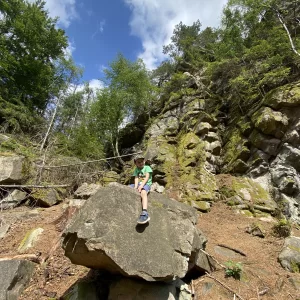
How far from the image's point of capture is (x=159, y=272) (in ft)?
12.9

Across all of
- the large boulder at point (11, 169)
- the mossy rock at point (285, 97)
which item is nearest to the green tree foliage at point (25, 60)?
the large boulder at point (11, 169)

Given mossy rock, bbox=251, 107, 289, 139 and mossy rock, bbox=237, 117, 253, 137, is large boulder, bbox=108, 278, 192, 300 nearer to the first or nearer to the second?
mossy rock, bbox=251, 107, 289, 139

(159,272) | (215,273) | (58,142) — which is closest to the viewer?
(159,272)

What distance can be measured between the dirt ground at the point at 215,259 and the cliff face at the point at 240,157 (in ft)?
5.75

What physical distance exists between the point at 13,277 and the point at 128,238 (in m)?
2.69

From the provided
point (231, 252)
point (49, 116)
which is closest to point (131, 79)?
point (49, 116)

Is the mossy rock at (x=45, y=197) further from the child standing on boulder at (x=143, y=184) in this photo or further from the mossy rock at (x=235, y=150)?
the mossy rock at (x=235, y=150)

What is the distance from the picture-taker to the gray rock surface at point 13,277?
4.63m

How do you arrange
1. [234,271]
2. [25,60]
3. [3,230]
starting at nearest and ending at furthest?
[234,271] < [3,230] < [25,60]

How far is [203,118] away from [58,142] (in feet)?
32.5

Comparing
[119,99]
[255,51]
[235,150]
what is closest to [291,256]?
[235,150]

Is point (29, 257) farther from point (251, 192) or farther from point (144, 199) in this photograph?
point (251, 192)

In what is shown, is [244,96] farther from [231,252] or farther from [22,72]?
[22,72]

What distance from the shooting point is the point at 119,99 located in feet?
70.8
